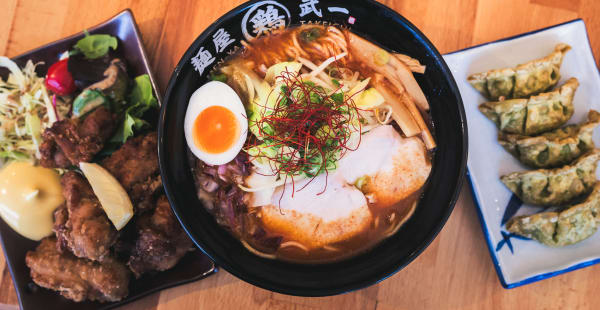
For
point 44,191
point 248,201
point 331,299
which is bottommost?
point 331,299

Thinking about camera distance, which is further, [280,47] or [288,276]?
[280,47]

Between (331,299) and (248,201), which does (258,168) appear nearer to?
(248,201)

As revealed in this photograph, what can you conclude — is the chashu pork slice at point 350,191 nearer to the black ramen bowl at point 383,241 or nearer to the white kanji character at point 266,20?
the black ramen bowl at point 383,241

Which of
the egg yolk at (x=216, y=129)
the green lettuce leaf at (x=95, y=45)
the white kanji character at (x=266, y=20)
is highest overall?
the white kanji character at (x=266, y=20)

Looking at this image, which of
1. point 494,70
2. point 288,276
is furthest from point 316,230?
point 494,70

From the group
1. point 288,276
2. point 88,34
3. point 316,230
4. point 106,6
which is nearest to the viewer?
point 288,276

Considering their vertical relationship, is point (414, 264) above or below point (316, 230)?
below

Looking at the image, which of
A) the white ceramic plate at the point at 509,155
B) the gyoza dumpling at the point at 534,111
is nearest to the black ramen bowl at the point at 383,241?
the white ceramic plate at the point at 509,155

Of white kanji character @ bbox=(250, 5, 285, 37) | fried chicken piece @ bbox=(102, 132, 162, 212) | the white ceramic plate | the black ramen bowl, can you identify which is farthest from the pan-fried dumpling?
fried chicken piece @ bbox=(102, 132, 162, 212)
